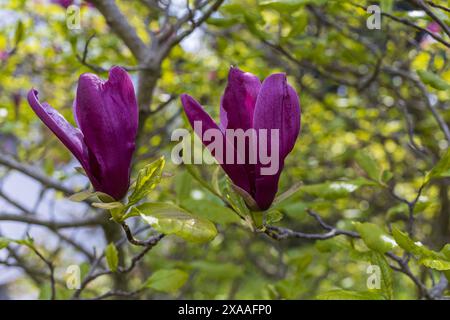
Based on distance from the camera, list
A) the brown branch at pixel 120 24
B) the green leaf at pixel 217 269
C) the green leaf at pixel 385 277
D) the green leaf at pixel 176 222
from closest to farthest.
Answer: the green leaf at pixel 176 222 → the green leaf at pixel 385 277 → the brown branch at pixel 120 24 → the green leaf at pixel 217 269

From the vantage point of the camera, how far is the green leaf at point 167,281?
1.13 meters

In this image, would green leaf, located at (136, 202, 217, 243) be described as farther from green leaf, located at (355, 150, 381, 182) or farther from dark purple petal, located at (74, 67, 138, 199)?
green leaf, located at (355, 150, 381, 182)

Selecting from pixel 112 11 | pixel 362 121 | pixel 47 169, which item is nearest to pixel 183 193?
pixel 112 11

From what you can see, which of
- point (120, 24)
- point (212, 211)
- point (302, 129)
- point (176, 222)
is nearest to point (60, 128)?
point (176, 222)

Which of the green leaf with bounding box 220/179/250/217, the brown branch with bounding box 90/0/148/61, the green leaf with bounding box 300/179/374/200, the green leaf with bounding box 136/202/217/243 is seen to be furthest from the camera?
the brown branch with bounding box 90/0/148/61

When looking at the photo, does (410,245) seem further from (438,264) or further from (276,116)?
(276,116)

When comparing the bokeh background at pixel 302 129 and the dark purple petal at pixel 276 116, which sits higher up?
the dark purple petal at pixel 276 116

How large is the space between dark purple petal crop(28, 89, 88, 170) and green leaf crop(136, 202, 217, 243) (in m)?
0.11

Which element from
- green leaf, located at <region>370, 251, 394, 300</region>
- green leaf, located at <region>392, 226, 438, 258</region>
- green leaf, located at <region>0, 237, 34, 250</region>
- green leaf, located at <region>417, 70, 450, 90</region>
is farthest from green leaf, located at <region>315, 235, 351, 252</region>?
green leaf, located at <region>0, 237, 34, 250</region>

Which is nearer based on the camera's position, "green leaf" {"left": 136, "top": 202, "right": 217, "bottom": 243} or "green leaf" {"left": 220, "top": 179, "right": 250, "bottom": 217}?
"green leaf" {"left": 136, "top": 202, "right": 217, "bottom": 243}

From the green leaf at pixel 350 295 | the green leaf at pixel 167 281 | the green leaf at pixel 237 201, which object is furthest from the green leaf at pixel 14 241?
the green leaf at pixel 350 295

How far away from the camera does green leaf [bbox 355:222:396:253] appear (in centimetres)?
88

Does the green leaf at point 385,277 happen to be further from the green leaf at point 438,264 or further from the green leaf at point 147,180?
the green leaf at point 147,180
